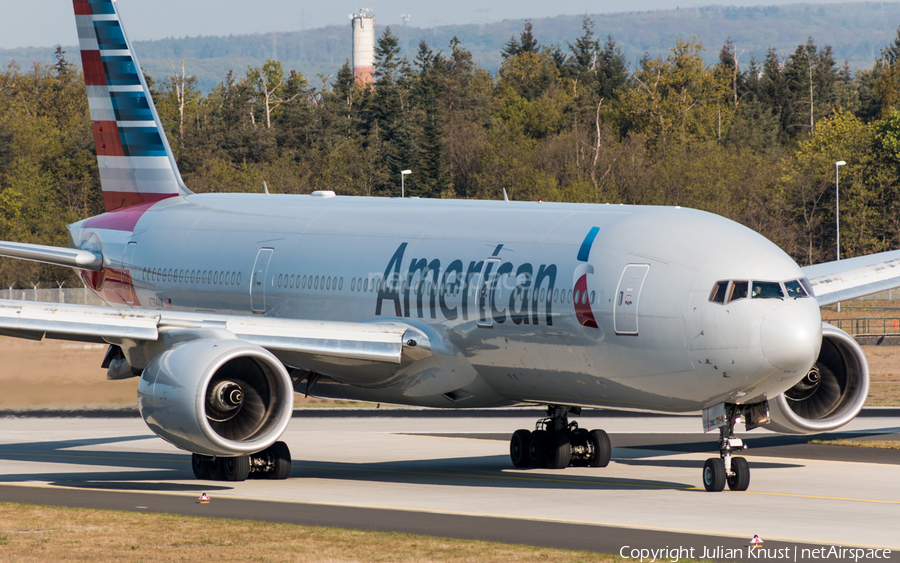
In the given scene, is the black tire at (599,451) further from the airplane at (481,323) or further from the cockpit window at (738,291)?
the cockpit window at (738,291)

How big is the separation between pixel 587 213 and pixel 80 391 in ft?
65.1

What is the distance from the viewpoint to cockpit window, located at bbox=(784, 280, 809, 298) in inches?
758

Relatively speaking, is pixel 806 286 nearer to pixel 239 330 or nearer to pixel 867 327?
pixel 239 330

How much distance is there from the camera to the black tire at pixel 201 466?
23.5m

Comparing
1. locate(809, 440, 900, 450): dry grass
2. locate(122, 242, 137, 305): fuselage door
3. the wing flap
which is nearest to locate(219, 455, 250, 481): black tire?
the wing flap

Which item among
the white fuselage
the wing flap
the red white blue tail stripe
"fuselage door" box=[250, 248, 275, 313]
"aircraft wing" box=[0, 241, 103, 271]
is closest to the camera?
the white fuselage

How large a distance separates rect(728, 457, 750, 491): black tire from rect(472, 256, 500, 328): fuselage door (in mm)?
4683

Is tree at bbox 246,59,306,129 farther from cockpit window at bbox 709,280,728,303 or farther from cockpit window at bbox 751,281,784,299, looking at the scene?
cockpit window at bbox 751,281,784,299

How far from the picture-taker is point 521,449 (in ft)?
83.6

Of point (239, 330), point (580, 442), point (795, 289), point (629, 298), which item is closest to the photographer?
point (795, 289)

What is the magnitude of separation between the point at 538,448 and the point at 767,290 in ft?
24.6

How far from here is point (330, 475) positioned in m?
24.9

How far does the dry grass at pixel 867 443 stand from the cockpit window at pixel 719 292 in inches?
447

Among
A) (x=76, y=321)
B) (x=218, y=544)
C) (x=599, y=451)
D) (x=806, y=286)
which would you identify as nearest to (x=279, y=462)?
(x=76, y=321)
